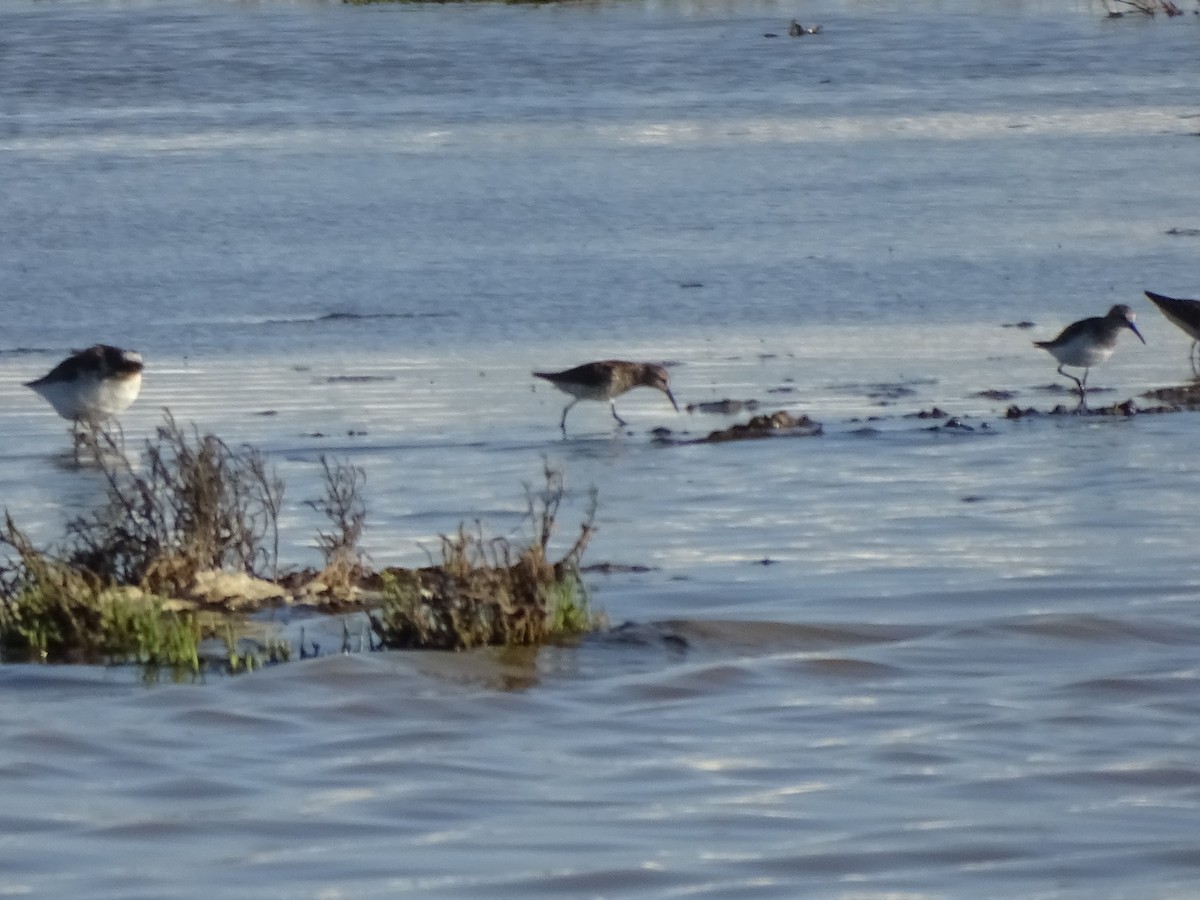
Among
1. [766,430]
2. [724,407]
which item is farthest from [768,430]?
[724,407]

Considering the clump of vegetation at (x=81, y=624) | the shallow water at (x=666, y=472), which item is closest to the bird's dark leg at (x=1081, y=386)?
the shallow water at (x=666, y=472)

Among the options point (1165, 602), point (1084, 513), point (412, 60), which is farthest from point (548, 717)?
point (412, 60)

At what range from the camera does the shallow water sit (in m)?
6.21

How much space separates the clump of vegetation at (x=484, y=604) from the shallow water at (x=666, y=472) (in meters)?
0.12

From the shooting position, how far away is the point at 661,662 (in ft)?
26.8

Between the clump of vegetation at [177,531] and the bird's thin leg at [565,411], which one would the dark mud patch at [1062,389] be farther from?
the clump of vegetation at [177,531]

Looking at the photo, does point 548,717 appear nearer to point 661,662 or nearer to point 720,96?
point 661,662

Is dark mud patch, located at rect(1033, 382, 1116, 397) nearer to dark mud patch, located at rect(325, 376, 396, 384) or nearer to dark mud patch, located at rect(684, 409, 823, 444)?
dark mud patch, located at rect(684, 409, 823, 444)

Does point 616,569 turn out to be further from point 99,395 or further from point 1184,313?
point 1184,313

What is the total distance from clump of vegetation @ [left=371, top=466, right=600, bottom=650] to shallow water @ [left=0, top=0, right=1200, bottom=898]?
0.12 meters

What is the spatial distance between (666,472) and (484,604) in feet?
13.5

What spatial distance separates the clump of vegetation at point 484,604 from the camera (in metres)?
8.11

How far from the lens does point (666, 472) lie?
1215cm

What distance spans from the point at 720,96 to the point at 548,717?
2559 cm
